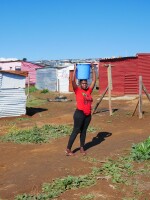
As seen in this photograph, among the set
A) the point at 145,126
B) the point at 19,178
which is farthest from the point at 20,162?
the point at 145,126

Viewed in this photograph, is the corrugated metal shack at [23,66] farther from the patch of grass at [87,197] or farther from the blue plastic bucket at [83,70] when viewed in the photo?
the patch of grass at [87,197]

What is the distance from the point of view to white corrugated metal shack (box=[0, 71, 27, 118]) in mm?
15180

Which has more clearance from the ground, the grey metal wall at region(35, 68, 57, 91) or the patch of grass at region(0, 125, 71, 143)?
the grey metal wall at region(35, 68, 57, 91)

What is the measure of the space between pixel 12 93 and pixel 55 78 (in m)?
21.8

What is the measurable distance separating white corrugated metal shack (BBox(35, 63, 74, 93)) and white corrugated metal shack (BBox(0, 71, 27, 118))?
18.6 meters

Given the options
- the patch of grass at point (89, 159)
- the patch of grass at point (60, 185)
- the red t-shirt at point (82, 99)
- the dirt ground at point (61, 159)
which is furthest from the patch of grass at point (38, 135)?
the patch of grass at point (60, 185)

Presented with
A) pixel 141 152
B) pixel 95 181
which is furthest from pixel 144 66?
pixel 95 181

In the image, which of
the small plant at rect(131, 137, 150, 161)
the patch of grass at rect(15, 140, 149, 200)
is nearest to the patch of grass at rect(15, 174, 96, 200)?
the patch of grass at rect(15, 140, 149, 200)

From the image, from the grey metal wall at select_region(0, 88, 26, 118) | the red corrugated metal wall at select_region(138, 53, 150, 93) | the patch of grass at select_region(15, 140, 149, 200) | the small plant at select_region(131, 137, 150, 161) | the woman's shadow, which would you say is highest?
the red corrugated metal wall at select_region(138, 53, 150, 93)

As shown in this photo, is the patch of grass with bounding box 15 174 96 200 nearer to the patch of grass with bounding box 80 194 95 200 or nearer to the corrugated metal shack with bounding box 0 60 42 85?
the patch of grass with bounding box 80 194 95 200

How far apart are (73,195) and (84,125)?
2.71 meters

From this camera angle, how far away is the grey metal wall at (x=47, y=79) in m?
37.2

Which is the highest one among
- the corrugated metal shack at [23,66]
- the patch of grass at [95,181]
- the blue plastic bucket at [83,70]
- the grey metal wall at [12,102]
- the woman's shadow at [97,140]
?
the corrugated metal shack at [23,66]

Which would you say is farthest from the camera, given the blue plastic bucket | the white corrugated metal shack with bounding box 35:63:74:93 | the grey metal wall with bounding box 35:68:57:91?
the grey metal wall with bounding box 35:68:57:91
